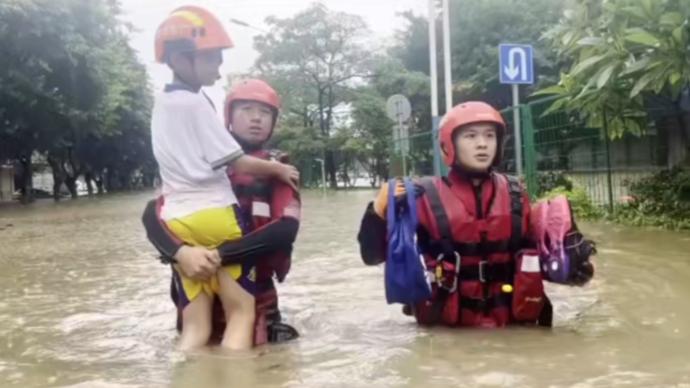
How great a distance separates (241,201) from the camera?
3.69 m

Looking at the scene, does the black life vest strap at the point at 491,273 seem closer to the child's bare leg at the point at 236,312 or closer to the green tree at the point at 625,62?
the child's bare leg at the point at 236,312

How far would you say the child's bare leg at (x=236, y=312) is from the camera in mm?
3490

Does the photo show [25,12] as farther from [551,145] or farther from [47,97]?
[551,145]

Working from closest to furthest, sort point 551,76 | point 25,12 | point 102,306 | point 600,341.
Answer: point 600,341
point 102,306
point 25,12
point 551,76

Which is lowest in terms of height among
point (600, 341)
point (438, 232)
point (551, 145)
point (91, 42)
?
point (600, 341)

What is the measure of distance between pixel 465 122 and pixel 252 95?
98 centimetres

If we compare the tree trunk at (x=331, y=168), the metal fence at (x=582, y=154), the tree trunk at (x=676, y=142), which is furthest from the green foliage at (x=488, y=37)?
the tree trunk at (x=676, y=142)

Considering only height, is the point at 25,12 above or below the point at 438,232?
above

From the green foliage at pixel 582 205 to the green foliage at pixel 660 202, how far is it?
30 centimetres

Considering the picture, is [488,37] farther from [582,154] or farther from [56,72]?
[582,154]

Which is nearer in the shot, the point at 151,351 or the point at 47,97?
the point at 151,351

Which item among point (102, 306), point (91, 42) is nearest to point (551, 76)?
point (91, 42)

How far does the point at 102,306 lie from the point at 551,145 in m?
6.80

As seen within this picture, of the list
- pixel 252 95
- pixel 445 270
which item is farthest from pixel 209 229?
pixel 445 270
